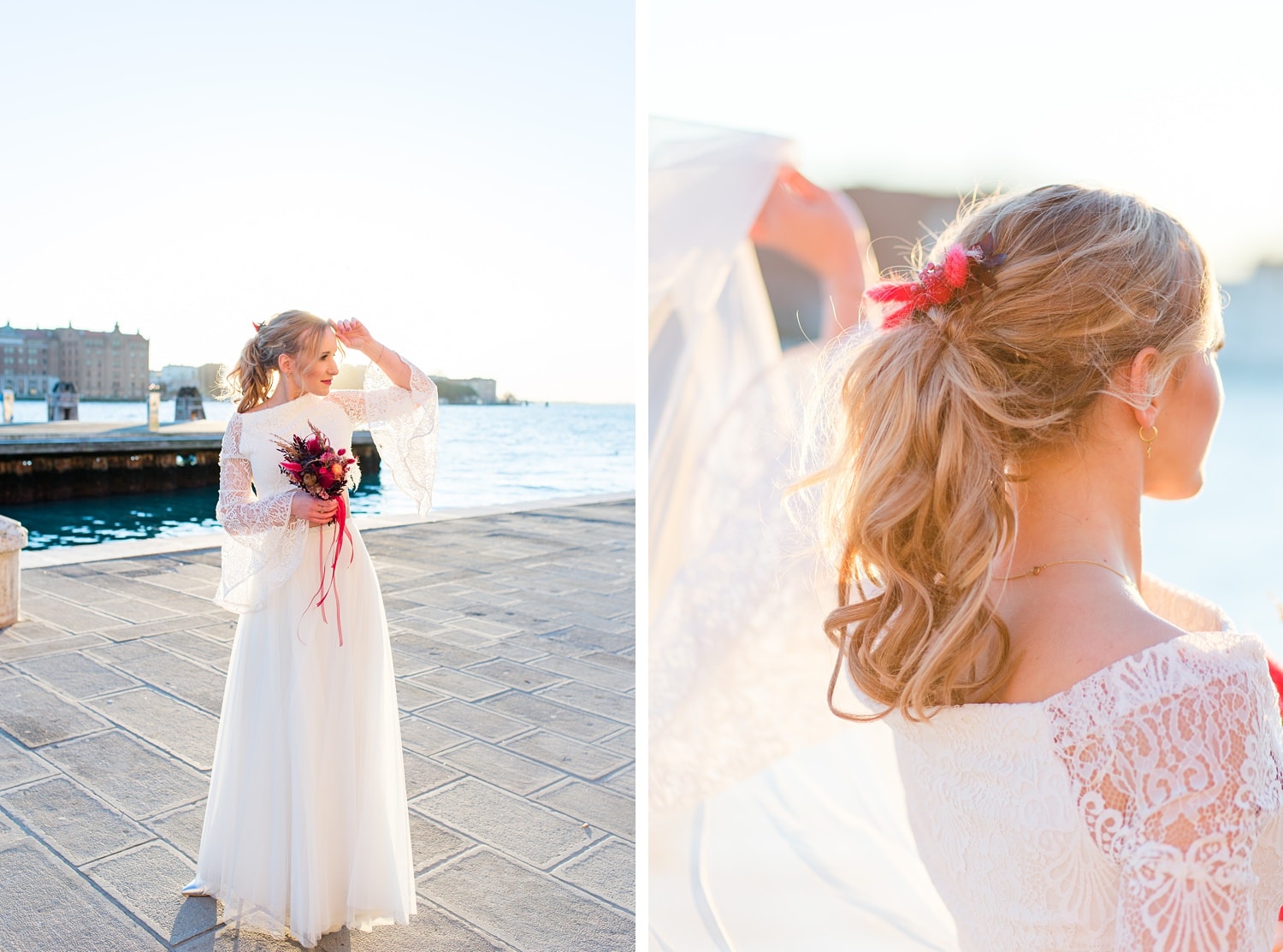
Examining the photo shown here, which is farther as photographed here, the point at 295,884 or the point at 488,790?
the point at 488,790

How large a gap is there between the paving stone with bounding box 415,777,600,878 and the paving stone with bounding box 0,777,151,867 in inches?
35.6

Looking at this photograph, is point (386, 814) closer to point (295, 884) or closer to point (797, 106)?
point (295, 884)

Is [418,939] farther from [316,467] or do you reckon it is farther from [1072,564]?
[1072,564]

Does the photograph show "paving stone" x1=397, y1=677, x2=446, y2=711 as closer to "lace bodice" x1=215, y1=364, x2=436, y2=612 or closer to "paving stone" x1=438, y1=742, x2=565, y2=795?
"paving stone" x1=438, y1=742, x2=565, y2=795

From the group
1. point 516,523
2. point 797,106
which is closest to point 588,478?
point 516,523

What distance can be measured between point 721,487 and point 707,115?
1.31 m

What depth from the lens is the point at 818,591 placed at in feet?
7.84

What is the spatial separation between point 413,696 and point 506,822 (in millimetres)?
1327

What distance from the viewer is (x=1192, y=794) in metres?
0.84

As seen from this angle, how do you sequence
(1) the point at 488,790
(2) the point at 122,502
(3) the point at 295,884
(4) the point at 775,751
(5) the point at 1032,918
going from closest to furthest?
(5) the point at 1032,918 → (3) the point at 295,884 → (4) the point at 775,751 → (1) the point at 488,790 → (2) the point at 122,502

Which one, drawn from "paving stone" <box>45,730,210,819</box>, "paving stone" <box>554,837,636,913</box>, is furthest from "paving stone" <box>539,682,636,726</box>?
"paving stone" <box>45,730,210,819</box>

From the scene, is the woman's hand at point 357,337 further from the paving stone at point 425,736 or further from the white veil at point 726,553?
the paving stone at point 425,736

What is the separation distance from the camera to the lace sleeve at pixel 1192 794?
32.8 inches

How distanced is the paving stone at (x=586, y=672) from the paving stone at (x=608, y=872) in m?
1.45
